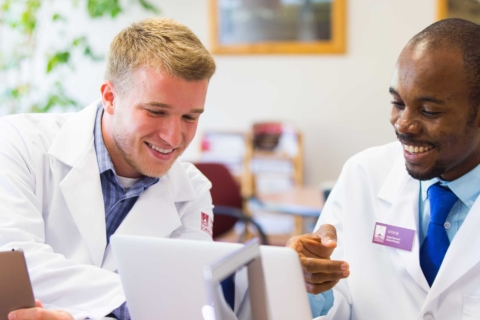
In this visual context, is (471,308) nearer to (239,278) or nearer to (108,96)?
(239,278)

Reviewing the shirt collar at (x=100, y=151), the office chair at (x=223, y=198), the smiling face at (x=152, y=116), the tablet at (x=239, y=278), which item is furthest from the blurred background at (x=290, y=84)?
the tablet at (x=239, y=278)

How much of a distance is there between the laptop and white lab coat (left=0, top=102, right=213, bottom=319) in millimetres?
250

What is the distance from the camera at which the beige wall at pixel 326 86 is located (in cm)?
454

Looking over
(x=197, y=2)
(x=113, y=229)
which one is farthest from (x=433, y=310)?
(x=197, y=2)

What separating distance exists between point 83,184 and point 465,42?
1.07 meters

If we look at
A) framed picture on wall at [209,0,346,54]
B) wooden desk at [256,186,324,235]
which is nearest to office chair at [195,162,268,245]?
wooden desk at [256,186,324,235]

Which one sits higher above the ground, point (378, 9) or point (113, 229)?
point (378, 9)

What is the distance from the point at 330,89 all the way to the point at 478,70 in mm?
3259

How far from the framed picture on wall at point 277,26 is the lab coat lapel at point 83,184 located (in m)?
3.22

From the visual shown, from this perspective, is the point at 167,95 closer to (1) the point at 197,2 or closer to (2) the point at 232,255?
(2) the point at 232,255

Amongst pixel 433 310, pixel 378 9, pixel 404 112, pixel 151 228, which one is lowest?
pixel 433 310

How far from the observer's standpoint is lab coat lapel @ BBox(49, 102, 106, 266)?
5.40ft

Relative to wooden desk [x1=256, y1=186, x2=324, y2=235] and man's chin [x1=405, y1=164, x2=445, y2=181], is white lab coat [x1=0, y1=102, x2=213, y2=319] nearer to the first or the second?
man's chin [x1=405, y1=164, x2=445, y2=181]

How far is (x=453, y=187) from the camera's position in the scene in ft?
5.22
